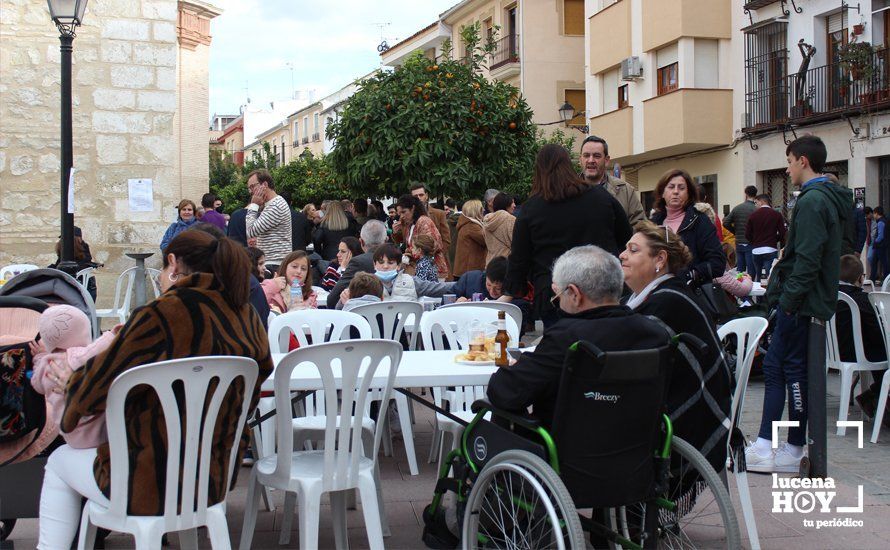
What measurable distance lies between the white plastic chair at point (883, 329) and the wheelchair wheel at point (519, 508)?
11.6ft

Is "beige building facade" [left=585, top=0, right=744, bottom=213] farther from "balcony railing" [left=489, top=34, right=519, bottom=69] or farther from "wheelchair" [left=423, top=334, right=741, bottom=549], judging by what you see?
"wheelchair" [left=423, top=334, right=741, bottom=549]

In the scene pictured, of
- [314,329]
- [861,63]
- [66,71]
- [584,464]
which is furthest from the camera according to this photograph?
[861,63]

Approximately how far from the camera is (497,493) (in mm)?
3480

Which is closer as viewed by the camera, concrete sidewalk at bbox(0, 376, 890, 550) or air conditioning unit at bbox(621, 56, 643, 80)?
concrete sidewalk at bbox(0, 376, 890, 550)

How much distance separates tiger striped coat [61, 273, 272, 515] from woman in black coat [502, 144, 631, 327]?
2.48 m

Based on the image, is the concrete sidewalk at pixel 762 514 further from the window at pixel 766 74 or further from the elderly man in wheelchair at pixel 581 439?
the window at pixel 766 74

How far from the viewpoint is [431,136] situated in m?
14.0

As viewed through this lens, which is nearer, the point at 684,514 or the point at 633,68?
the point at 684,514

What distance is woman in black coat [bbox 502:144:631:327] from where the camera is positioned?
552 centimetres

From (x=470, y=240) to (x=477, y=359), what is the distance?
609cm

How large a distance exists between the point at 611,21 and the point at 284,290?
69.4 feet

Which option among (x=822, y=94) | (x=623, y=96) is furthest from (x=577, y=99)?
(x=822, y=94)

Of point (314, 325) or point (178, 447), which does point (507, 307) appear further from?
point (178, 447)

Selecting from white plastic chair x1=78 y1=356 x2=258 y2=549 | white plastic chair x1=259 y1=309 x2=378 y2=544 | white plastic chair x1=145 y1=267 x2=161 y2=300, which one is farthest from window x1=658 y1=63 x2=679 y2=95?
white plastic chair x1=78 y1=356 x2=258 y2=549
